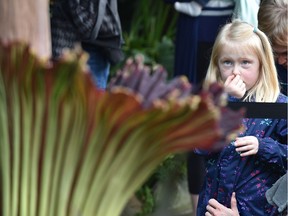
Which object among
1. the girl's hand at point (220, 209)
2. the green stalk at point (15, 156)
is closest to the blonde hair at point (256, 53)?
the girl's hand at point (220, 209)

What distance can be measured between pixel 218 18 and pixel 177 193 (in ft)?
3.23

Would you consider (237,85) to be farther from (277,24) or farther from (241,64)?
(277,24)

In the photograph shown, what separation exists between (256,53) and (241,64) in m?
0.07

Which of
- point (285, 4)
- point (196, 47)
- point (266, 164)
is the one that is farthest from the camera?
point (196, 47)

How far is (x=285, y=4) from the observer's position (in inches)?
122

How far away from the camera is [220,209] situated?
2711mm

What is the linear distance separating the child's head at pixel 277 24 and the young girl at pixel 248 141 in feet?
0.64

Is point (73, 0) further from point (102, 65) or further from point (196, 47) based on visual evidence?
point (196, 47)

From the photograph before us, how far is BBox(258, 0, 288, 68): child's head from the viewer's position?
308cm

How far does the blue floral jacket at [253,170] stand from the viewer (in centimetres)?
271

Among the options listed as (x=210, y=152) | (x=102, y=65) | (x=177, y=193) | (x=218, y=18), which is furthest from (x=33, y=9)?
(x=177, y=193)

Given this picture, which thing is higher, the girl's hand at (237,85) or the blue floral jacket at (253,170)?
the girl's hand at (237,85)

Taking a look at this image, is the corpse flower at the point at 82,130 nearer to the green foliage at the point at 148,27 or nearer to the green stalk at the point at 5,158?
the green stalk at the point at 5,158

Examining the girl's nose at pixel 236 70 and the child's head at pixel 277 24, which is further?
the child's head at pixel 277 24
